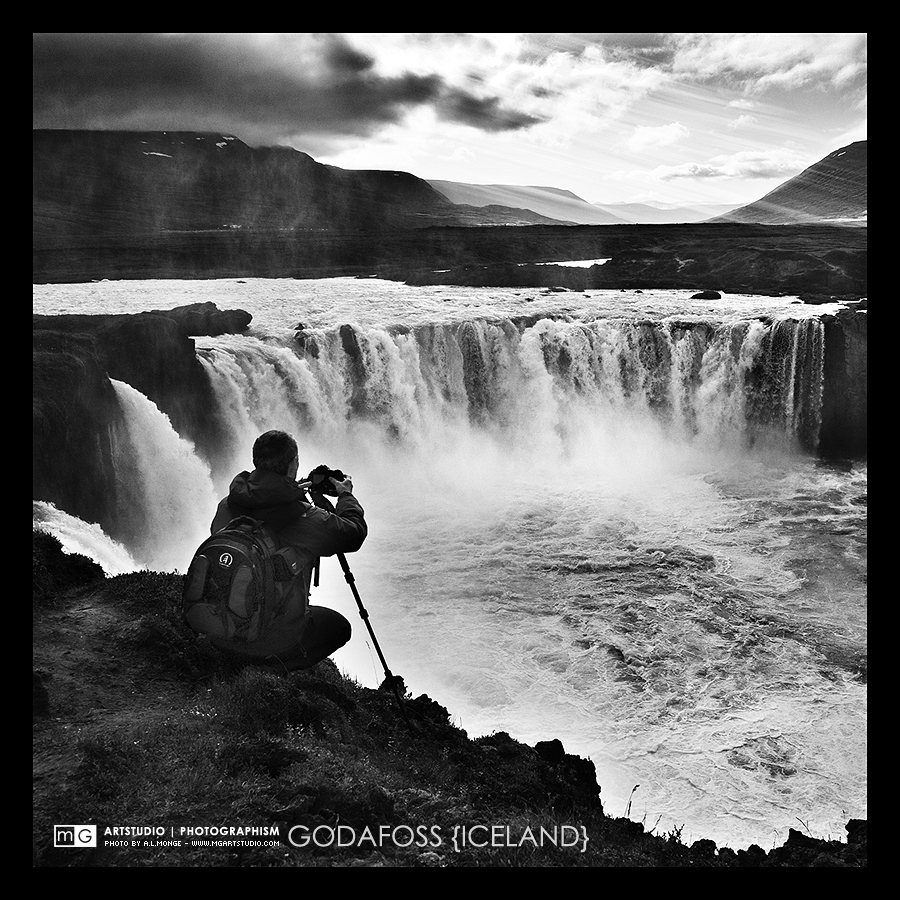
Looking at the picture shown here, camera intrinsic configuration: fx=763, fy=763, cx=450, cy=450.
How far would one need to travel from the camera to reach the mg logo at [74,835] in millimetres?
3527

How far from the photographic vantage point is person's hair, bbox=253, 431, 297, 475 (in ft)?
12.5

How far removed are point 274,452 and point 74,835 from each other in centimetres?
202

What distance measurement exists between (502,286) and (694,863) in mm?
15422

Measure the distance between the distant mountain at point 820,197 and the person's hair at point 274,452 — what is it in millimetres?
4195

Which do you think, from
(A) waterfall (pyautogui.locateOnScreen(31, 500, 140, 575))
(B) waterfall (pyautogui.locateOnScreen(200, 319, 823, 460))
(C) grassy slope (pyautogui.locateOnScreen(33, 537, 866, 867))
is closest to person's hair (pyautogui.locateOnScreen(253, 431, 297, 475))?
(C) grassy slope (pyautogui.locateOnScreen(33, 537, 866, 867))

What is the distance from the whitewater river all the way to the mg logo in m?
4.00

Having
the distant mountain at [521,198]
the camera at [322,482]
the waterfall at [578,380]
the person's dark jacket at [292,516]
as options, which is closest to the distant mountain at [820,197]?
the distant mountain at [521,198]

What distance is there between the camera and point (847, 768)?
21.9 feet

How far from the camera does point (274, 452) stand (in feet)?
12.6

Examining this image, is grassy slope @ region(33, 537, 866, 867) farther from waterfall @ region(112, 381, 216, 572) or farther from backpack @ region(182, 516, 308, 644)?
waterfall @ region(112, 381, 216, 572)

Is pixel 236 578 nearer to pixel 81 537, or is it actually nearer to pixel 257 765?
pixel 257 765
